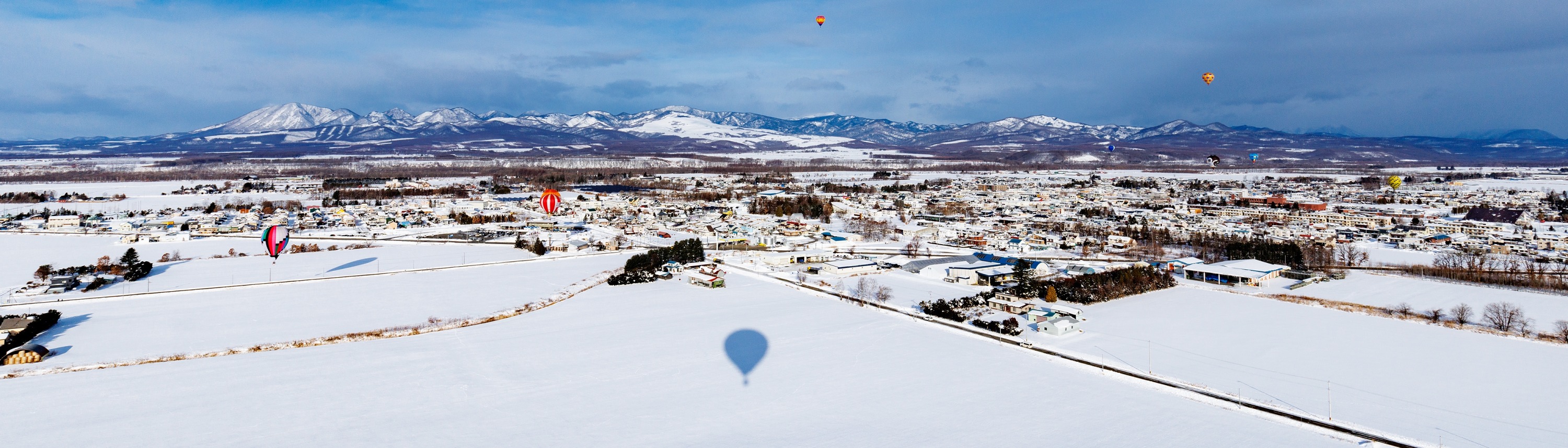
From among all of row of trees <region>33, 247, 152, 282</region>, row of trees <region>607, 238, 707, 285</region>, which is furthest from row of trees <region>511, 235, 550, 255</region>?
row of trees <region>33, 247, 152, 282</region>

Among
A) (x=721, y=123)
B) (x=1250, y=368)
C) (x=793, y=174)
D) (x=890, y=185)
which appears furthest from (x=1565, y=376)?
(x=721, y=123)

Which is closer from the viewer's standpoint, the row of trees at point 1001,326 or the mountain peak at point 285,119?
the row of trees at point 1001,326

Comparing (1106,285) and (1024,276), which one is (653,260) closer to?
(1024,276)

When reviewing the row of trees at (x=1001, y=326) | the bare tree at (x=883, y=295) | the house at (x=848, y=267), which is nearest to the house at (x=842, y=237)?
the house at (x=848, y=267)

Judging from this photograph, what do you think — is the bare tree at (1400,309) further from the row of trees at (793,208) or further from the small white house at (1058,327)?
the row of trees at (793,208)

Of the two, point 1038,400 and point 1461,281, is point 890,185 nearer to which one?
point 1461,281
